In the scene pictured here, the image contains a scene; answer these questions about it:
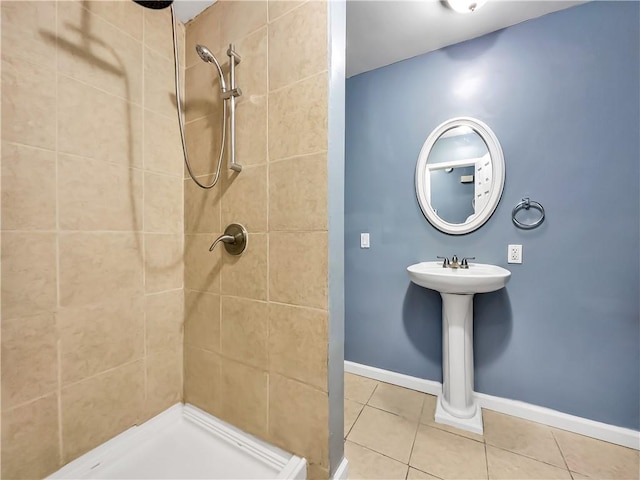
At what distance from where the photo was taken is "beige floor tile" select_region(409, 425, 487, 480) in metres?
1.08

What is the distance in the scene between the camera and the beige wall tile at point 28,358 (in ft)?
2.56

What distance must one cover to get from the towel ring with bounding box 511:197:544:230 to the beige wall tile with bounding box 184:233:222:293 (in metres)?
1.65

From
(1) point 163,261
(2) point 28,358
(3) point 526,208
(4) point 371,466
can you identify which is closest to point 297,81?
(1) point 163,261

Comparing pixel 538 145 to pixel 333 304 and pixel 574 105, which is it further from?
pixel 333 304

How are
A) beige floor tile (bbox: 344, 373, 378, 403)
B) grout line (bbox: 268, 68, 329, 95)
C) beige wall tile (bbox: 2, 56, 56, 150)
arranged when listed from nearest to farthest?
beige wall tile (bbox: 2, 56, 56, 150) → grout line (bbox: 268, 68, 329, 95) → beige floor tile (bbox: 344, 373, 378, 403)

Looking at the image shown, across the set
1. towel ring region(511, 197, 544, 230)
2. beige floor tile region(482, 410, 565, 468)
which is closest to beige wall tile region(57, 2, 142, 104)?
towel ring region(511, 197, 544, 230)

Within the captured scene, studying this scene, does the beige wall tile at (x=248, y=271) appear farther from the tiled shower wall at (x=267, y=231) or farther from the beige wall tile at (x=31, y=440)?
the beige wall tile at (x=31, y=440)

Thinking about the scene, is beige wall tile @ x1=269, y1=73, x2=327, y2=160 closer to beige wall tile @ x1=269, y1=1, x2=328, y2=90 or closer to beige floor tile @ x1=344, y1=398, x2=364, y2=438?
beige wall tile @ x1=269, y1=1, x2=328, y2=90

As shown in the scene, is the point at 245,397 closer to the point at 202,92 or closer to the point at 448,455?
the point at 448,455

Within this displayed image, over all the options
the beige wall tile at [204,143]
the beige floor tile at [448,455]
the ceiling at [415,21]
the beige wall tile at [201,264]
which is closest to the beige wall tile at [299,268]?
the beige wall tile at [201,264]

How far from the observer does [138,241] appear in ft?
3.63

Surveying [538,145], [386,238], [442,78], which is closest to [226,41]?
[442,78]

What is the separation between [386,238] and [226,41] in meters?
1.46

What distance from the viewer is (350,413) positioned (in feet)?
4.83
